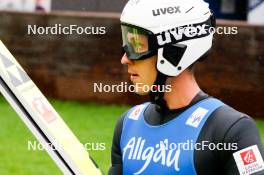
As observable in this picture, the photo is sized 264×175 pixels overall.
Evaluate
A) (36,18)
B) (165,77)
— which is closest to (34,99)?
(165,77)

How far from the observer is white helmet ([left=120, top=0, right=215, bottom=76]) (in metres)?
3.49

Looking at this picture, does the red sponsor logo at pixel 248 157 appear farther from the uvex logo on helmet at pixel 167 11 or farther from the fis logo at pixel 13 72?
the fis logo at pixel 13 72

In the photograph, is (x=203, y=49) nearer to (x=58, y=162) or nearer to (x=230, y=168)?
(x=230, y=168)

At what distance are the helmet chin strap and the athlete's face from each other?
A: 0.02 metres

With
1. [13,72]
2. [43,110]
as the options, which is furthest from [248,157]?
[13,72]

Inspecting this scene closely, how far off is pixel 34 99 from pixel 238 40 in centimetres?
842

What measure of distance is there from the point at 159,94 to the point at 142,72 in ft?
0.40

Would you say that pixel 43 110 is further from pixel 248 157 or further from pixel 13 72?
pixel 248 157

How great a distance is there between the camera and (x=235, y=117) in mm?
3248

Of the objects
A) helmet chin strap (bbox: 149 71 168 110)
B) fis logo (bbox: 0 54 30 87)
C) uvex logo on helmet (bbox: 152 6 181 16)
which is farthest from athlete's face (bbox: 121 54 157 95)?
fis logo (bbox: 0 54 30 87)

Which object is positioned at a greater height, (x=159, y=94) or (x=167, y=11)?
(x=167, y=11)

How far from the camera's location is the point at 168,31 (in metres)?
3.48

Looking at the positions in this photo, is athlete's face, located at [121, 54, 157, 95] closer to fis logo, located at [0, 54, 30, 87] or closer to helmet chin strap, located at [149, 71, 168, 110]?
helmet chin strap, located at [149, 71, 168, 110]

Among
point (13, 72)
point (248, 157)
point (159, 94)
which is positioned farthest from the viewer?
point (159, 94)
